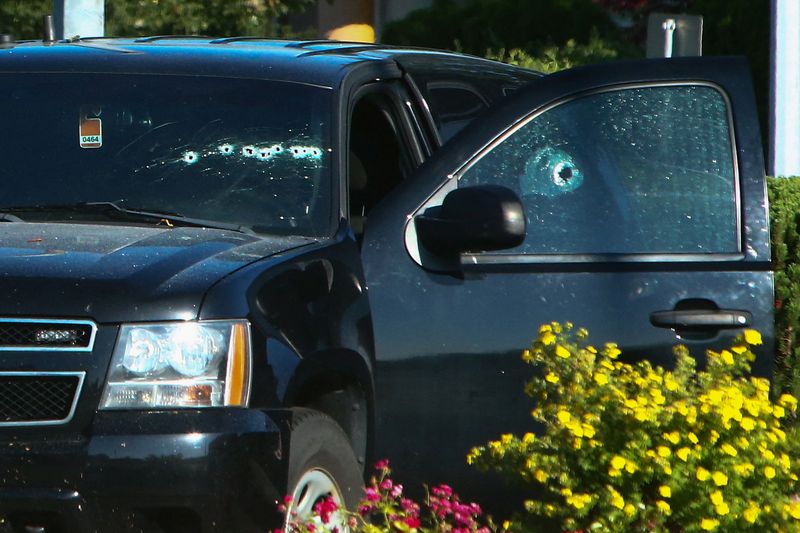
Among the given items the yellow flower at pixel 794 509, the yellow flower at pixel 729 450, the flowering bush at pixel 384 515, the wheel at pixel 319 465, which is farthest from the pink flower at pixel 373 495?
the yellow flower at pixel 794 509

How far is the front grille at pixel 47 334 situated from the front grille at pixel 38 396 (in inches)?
2.7

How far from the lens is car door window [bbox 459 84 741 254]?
4.85 meters

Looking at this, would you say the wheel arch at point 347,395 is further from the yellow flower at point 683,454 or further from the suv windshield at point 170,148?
the yellow flower at point 683,454

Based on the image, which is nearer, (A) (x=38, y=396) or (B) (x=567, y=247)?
(A) (x=38, y=396)

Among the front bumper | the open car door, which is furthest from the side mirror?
the front bumper

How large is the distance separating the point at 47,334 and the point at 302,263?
2.46 ft

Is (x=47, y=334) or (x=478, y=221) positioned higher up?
(x=478, y=221)

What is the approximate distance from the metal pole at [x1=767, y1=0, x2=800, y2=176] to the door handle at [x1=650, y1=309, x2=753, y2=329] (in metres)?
5.60

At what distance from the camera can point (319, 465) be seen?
13.6ft

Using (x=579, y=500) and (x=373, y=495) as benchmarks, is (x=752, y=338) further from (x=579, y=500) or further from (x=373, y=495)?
(x=373, y=495)

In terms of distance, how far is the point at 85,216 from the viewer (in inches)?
185

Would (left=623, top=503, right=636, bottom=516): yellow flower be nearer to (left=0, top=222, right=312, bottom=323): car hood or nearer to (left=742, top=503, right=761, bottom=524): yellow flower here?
(left=742, top=503, right=761, bottom=524): yellow flower

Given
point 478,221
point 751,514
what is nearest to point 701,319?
point 478,221

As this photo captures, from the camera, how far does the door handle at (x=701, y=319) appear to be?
4.76 metres
